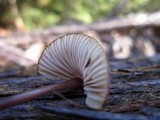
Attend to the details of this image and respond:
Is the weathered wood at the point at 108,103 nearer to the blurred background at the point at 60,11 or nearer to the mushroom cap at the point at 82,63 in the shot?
the mushroom cap at the point at 82,63

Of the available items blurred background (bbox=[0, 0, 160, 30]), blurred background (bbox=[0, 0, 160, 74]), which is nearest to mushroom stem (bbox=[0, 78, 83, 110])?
blurred background (bbox=[0, 0, 160, 74])

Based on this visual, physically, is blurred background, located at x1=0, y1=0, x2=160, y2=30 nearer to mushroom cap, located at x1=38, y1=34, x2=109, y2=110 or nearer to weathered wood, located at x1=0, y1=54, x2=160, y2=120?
weathered wood, located at x1=0, y1=54, x2=160, y2=120

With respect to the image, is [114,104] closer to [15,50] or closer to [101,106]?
[101,106]

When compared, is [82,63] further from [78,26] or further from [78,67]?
[78,26]

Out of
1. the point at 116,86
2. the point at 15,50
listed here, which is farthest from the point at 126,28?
the point at 116,86

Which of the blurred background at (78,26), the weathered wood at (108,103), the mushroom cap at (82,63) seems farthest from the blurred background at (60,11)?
the mushroom cap at (82,63)

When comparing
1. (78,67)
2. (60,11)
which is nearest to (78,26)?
(60,11)

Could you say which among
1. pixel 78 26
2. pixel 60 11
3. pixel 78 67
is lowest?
pixel 78 67
